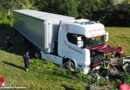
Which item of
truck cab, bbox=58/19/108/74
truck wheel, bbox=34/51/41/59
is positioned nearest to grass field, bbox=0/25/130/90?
truck wheel, bbox=34/51/41/59

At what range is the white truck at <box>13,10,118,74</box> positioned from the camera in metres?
9.41

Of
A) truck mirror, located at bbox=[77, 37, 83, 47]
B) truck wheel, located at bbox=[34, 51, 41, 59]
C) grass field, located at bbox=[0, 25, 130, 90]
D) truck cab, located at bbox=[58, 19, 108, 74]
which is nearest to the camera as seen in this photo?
grass field, located at bbox=[0, 25, 130, 90]

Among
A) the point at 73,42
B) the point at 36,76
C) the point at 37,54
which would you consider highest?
the point at 73,42

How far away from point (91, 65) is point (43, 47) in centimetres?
410

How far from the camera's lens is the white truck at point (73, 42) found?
30.9 ft

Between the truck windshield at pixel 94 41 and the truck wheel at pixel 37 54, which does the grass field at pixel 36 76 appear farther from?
the truck windshield at pixel 94 41

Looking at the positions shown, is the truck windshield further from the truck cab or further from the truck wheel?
the truck wheel

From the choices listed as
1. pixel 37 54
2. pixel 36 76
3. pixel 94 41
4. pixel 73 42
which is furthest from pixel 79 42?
pixel 37 54

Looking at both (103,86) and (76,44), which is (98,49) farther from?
(103,86)

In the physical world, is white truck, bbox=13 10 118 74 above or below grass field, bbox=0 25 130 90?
above

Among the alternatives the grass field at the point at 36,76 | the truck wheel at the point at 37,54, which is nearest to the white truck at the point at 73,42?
the truck wheel at the point at 37,54

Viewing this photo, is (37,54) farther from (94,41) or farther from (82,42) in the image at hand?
(94,41)

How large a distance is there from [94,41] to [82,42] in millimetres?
1015

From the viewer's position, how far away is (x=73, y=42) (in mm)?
9906
